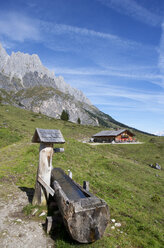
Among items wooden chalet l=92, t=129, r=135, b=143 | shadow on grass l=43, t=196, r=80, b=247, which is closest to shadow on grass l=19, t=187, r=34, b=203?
shadow on grass l=43, t=196, r=80, b=247

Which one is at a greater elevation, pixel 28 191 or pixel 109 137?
pixel 109 137

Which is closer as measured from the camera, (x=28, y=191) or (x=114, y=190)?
(x=28, y=191)

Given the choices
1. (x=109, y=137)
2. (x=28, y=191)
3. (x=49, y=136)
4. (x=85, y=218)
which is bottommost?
(x=28, y=191)

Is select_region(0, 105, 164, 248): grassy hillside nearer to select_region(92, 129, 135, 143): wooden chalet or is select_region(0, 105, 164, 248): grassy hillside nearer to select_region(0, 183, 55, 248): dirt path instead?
select_region(0, 183, 55, 248): dirt path

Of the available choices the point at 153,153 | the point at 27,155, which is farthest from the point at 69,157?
the point at 153,153

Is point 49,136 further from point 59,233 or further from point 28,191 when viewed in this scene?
point 28,191

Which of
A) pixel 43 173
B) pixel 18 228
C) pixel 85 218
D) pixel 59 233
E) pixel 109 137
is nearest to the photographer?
pixel 85 218

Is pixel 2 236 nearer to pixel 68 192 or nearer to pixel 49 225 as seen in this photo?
pixel 49 225

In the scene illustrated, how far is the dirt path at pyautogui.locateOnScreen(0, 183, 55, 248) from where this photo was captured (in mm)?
6394

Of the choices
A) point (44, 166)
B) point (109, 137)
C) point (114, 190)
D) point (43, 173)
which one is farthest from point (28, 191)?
point (109, 137)

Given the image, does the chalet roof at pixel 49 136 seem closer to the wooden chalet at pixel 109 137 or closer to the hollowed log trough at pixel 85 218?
the hollowed log trough at pixel 85 218

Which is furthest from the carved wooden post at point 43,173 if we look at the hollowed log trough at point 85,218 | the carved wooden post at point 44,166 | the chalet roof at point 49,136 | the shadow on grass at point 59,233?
the hollowed log trough at point 85,218

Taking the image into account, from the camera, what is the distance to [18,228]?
287 inches

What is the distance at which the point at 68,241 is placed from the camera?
6277mm
